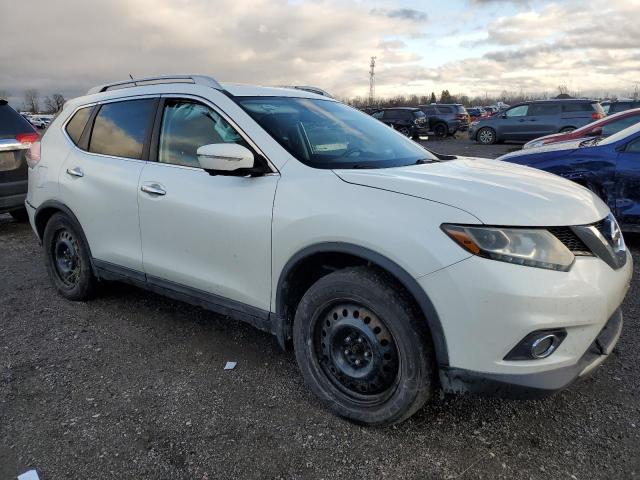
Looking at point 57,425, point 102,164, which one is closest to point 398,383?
point 57,425

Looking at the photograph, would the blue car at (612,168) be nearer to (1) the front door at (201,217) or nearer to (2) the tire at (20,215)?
(1) the front door at (201,217)

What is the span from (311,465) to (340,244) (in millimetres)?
1034

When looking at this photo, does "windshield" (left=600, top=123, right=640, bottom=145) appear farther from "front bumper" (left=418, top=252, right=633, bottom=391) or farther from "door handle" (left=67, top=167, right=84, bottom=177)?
"door handle" (left=67, top=167, right=84, bottom=177)

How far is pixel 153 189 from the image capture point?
3387 mm

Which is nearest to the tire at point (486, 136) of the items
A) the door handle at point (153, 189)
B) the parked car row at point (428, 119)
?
the parked car row at point (428, 119)

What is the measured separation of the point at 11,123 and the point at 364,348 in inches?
263

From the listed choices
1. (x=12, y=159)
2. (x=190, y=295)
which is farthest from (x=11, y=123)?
(x=190, y=295)

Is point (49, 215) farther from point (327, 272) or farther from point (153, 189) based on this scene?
point (327, 272)

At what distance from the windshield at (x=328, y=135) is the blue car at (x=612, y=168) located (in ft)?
9.29

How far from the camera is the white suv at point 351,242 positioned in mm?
2213

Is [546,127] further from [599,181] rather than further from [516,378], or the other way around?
[516,378]

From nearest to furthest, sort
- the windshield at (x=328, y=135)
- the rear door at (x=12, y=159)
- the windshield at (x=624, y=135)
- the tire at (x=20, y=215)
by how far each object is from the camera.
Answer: the windshield at (x=328, y=135)
the windshield at (x=624, y=135)
the rear door at (x=12, y=159)
the tire at (x=20, y=215)

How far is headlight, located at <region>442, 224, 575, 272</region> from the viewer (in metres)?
2.18

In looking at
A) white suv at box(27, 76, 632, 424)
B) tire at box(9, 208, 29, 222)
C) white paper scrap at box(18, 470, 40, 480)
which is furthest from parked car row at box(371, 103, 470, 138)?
white paper scrap at box(18, 470, 40, 480)
